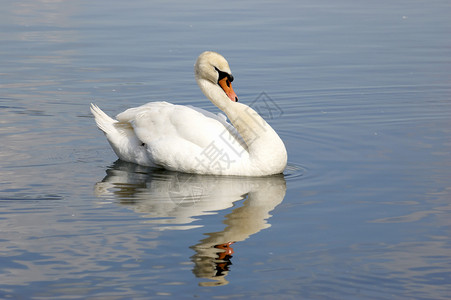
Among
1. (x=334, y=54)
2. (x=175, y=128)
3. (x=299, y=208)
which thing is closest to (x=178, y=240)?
(x=299, y=208)

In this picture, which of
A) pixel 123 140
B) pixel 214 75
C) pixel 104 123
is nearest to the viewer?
pixel 214 75

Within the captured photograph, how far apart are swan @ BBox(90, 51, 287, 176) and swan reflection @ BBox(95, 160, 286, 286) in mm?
156

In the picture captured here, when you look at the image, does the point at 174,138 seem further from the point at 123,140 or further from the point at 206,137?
the point at 123,140

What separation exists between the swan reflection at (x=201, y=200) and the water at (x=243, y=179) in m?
0.03

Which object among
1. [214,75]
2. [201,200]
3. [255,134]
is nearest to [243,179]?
[255,134]

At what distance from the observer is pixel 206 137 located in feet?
33.2

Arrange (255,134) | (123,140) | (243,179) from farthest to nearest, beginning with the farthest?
(123,140), (255,134), (243,179)

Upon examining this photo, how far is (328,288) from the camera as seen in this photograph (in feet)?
21.6

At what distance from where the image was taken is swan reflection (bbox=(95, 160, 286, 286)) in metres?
7.48

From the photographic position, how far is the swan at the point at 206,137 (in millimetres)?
10125

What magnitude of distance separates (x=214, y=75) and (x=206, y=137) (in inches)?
39.6

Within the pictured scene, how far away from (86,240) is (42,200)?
1.55 metres

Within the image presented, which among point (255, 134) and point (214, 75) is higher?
point (214, 75)

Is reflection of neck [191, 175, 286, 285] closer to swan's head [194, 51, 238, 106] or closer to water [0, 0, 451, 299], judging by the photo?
water [0, 0, 451, 299]
